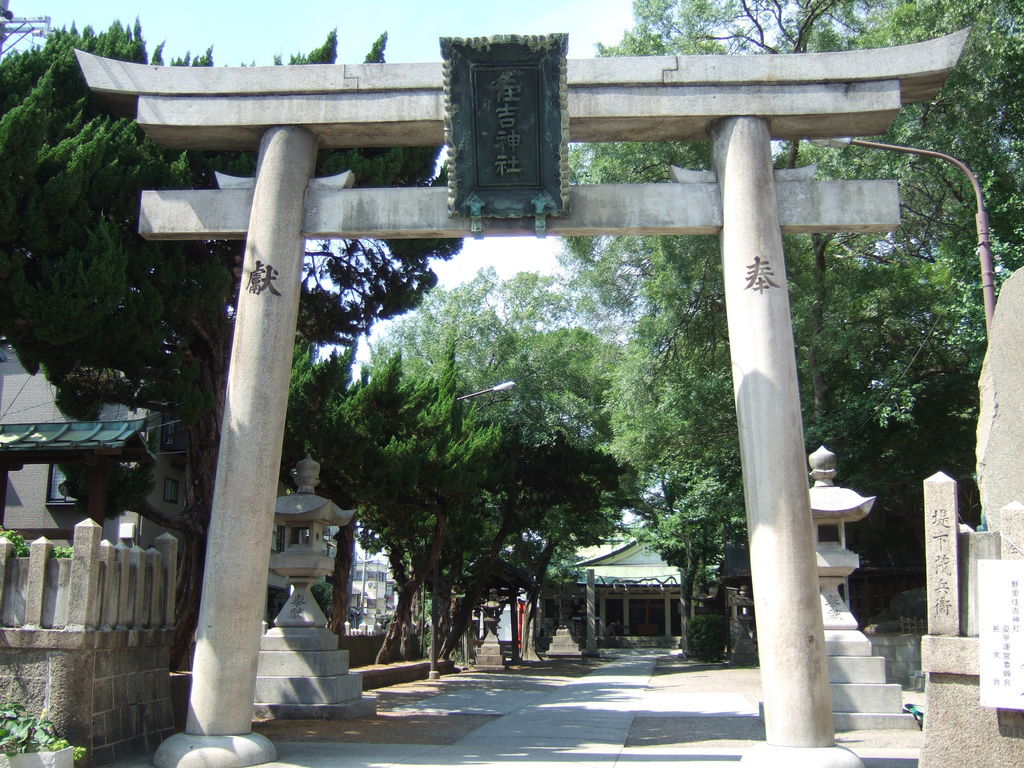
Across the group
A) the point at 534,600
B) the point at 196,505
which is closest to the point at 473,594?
the point at 534,600

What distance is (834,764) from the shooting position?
772cm

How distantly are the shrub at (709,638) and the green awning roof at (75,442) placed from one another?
23.3 metres

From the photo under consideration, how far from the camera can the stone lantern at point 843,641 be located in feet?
38.7

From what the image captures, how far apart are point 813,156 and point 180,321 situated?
52.4ft

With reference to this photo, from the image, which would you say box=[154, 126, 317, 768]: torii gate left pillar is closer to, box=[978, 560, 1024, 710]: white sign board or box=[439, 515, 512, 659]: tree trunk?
box=[978, 560, 1024, 710]: white sign board

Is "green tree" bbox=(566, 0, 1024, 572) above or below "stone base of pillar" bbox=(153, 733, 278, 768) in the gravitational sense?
above

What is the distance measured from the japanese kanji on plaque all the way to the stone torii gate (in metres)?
0.23

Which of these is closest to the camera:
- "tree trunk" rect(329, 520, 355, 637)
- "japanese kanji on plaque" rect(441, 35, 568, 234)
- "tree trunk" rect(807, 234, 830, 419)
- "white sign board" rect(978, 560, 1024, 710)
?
"white sign board" rect(978, 560, 1024, 710)

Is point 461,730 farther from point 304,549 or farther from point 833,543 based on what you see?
point 833,543

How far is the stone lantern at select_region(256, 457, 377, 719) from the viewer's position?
12.4 metres

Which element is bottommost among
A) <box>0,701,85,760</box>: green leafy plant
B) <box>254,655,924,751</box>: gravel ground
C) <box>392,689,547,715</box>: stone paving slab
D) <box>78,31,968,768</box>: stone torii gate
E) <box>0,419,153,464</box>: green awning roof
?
<box>392,689,547,715</box>: stone paving slab

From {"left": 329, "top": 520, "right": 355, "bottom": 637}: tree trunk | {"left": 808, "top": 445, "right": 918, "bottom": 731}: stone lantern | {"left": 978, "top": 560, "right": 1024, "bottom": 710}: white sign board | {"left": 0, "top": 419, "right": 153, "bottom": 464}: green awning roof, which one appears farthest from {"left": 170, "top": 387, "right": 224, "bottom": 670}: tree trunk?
{"left": 978, "top": 560, "right": 1024, "bottom": 710}: white sign board

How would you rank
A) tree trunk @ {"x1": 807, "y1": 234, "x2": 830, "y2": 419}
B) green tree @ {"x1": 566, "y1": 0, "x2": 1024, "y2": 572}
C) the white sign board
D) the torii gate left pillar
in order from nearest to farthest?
the white sign board, the torii gate left pillar, green tree @ {"x1": 566, "y1": 0, "x2": 1024, "y2": 572}, tree trunk @ {"x1": 807, "y1": 234, "x2": 830, "y2": 419}

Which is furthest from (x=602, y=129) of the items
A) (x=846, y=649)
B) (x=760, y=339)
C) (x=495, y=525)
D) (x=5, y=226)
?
(x=495, y=525)
